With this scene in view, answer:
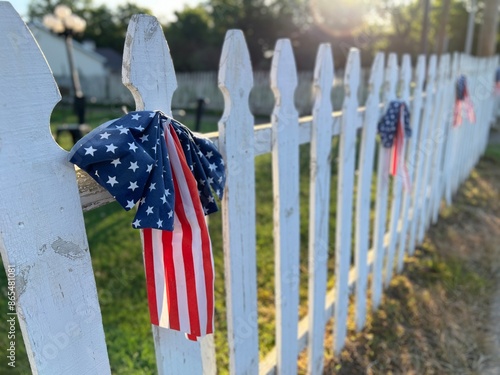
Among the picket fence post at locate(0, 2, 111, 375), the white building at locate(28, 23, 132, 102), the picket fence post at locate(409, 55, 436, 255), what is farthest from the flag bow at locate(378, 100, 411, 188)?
the white building at locate(28, 23, 132, 102)

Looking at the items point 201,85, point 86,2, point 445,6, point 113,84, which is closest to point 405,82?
point 445,6

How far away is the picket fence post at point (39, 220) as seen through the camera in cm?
76

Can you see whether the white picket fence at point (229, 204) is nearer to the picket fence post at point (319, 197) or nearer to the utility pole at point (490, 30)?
the picket fence post at point (319, 197)

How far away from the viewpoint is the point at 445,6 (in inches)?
356

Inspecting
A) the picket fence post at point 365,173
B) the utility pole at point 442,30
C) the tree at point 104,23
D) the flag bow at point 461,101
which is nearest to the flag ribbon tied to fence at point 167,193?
the picket fence post at point 365,173

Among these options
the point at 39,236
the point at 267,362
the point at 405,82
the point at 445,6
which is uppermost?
the point at 445,6

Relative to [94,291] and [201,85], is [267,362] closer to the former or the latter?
[94,291]

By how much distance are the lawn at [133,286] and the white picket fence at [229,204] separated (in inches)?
21.1

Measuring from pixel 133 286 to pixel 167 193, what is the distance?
2131mm

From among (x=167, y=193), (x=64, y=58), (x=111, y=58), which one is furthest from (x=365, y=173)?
(x=111, y=58)

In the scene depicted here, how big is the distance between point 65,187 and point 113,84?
70.3 feet

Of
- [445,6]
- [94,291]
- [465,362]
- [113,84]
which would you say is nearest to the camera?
[94,291]

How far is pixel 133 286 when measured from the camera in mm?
2846

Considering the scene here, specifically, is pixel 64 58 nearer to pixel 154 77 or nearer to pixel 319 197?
pixel 319 197
